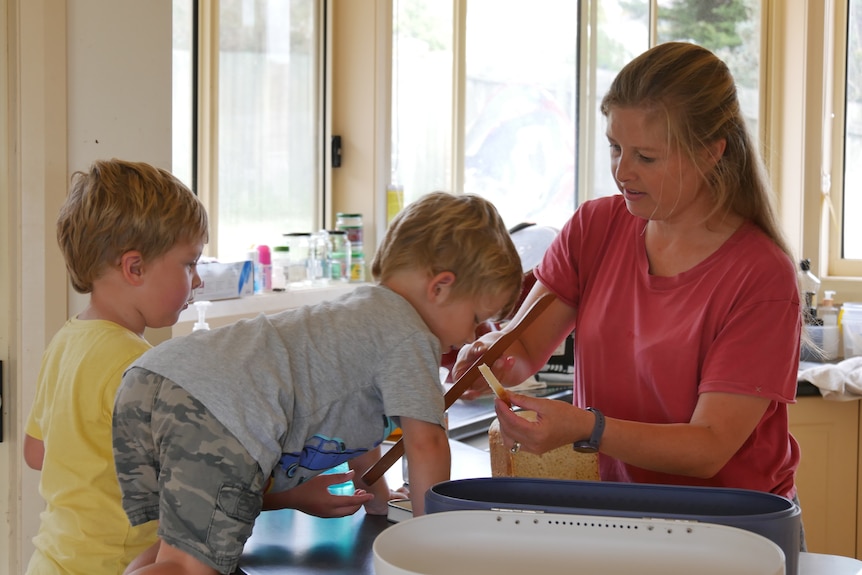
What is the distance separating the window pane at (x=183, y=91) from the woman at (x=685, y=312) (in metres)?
1.48

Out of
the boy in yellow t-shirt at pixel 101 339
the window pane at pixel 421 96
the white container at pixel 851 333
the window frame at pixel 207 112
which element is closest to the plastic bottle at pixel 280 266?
the window frame at pixel 207 112

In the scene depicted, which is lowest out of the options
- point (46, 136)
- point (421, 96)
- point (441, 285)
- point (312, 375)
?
point (312, 375)

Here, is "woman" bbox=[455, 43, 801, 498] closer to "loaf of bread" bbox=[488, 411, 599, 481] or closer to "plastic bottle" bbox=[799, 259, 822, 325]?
"loaf of bread" bbox=[488, 411, 599, 481]

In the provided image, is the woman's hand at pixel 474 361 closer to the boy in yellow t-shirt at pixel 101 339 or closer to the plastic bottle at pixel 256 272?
the boy in yellow t-shirt at pixel 101 339

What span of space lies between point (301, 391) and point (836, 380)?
87.3 inches

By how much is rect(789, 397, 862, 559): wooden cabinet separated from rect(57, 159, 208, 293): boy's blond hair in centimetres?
223

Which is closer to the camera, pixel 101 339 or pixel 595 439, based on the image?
pixel 595 439

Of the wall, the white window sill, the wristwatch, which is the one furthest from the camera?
the white window sill

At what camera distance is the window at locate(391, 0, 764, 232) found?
3.61 meters

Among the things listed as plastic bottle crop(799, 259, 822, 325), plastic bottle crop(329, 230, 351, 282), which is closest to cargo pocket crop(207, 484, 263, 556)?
plastic bottle crop(329, 230, 351, 282)

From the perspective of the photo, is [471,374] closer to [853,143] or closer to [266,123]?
[266,123]

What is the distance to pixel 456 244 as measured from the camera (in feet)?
4.25

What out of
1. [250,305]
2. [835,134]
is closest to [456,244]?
[250,305]

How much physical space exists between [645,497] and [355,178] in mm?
2530
